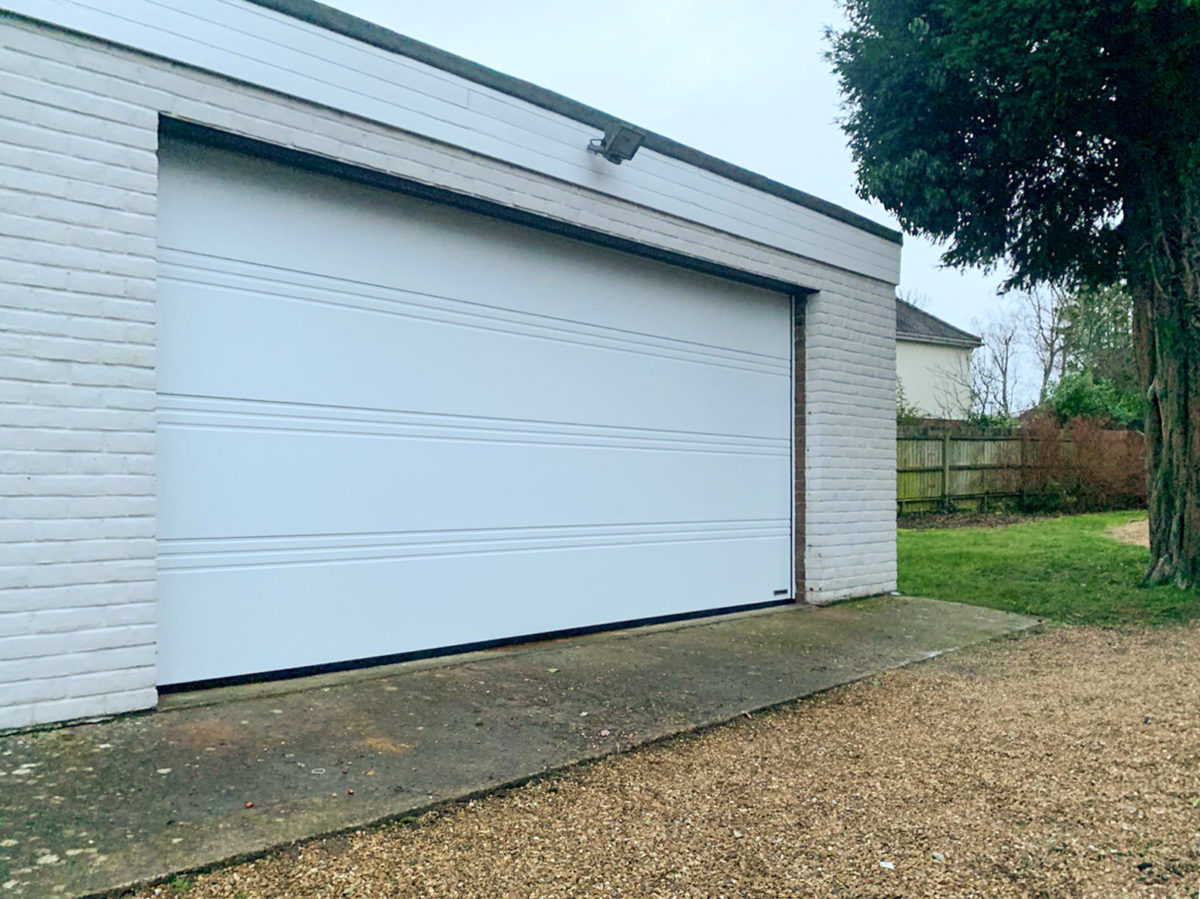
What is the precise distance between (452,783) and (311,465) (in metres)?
2.07

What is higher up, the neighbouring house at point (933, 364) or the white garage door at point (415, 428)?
the neighbouring house at point (933, 364)

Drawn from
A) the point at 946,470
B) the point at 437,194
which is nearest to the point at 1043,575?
the point at 946,470

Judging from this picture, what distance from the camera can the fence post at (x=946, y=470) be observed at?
15258 millimetres

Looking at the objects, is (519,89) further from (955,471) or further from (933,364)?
(933,364)

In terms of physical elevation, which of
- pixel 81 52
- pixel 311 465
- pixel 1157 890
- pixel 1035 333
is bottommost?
pixel 1157 890

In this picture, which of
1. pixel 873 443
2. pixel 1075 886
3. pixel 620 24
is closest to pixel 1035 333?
pixel 620 24

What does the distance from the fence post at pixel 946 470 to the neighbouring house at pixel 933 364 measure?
10042mm

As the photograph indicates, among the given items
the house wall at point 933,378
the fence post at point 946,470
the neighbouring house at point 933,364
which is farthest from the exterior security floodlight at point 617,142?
the house wall at point 933,378

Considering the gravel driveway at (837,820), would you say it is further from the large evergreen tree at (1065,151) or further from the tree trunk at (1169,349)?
the large evergreen tree at (1065,151)

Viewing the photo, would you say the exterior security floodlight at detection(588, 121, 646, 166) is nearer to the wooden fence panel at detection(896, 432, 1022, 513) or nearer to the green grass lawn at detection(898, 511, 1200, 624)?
the green grass lawn at detection(898, 511, 1200, 624)

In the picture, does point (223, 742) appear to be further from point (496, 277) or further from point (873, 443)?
point (873, 443)

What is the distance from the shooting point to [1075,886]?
2.50 meters

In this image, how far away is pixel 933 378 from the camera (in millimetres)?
26203

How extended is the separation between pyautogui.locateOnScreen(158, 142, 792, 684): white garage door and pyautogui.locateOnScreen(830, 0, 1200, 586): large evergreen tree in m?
3.16
